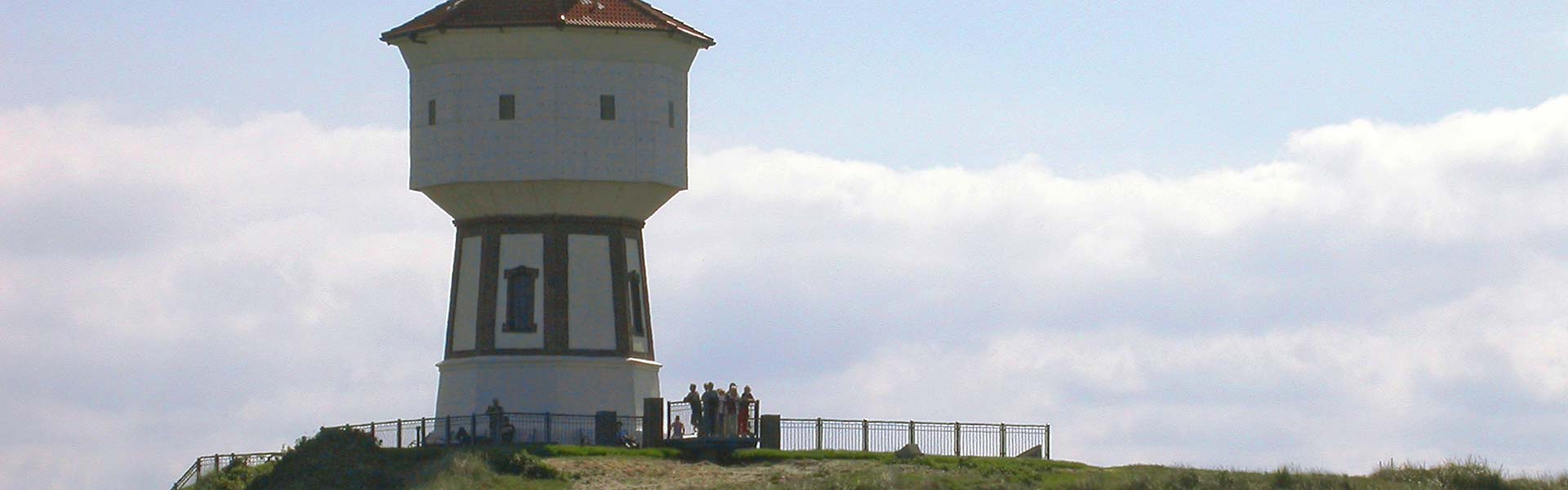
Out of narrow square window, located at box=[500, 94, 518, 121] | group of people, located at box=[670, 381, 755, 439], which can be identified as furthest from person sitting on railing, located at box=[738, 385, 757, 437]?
narrow square window, located at box=[500, 94, 518, 121]

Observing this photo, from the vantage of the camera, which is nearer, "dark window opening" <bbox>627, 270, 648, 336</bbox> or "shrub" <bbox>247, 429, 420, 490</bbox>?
"shrub" <bbox>247, 429, 420, 490</bbox>

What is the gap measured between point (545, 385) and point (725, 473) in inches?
288

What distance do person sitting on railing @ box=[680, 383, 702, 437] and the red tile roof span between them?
27.6ft

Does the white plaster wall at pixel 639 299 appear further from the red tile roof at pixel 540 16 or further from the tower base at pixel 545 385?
the red tile roof at pixel 540 16

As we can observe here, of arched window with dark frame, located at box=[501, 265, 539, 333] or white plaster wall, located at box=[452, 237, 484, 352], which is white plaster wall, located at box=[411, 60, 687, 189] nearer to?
white plaster wall, located at box=[452, 237, 484, 352]

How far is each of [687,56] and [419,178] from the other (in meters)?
6.74

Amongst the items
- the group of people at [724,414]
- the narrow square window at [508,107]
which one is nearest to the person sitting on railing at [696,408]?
the group of people at [724,414]

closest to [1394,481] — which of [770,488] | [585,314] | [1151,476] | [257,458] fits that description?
[1151,476]

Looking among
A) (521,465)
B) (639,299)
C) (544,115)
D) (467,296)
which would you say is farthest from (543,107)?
(521,465)

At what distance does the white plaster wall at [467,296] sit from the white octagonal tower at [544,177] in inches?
1.5

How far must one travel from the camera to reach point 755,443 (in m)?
68.9

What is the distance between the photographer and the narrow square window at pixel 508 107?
72500 mm

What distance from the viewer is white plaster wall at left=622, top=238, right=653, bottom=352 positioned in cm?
7400

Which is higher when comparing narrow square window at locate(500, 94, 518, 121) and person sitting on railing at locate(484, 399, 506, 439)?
narrow square window at locate(500, 94, 518, 121)
